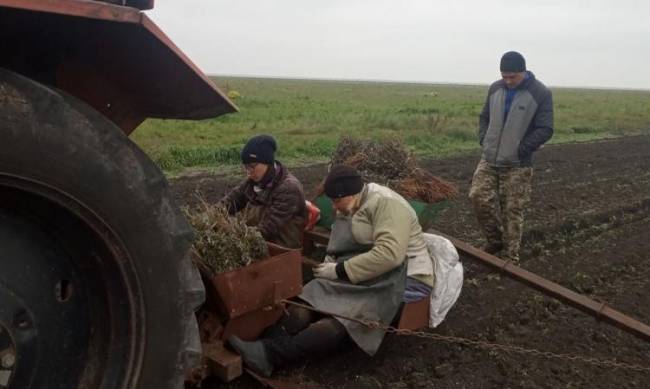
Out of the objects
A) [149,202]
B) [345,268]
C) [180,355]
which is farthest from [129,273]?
[345,268]

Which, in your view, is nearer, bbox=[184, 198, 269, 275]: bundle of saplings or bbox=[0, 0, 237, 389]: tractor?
bbox=[0, 0, 237, 389]: tractor

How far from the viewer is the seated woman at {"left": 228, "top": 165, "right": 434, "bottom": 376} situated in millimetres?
3791

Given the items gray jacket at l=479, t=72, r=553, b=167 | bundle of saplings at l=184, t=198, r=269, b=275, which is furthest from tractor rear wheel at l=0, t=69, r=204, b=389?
gray jacket at l=479, t=72, r=553, b=167

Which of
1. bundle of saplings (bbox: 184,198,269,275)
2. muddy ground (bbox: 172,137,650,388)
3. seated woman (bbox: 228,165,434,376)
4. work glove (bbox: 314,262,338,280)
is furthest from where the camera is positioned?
work glove (bbox: 314,262,338,280)

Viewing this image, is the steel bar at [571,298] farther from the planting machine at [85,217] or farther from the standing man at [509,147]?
the planting machine at [85,217]

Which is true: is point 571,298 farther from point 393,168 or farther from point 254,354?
point 254,354

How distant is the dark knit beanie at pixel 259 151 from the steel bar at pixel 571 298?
1448mm

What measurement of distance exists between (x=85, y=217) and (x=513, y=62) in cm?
476

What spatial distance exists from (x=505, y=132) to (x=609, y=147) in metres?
13.1

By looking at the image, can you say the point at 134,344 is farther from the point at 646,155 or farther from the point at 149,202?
the point at 646,155

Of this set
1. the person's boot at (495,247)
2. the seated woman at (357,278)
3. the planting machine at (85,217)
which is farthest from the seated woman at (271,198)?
the person's boot at (495,247)

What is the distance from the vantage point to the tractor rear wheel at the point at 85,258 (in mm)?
1807

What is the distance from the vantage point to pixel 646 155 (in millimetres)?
15906

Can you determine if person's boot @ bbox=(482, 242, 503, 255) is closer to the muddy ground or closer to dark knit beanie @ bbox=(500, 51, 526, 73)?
the muddy ground
